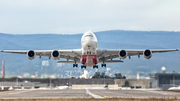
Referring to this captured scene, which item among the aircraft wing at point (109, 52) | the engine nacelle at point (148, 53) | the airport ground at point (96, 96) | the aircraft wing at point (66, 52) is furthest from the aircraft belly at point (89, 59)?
the engine nacelle at point (148, 53)

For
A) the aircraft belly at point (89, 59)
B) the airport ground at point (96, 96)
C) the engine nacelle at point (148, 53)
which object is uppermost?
the engine nacelle at point (148, 53)

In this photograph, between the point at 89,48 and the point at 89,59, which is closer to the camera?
the point at 89,48

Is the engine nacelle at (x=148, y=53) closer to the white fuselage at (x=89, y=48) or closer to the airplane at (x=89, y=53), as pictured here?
the airplane at (x=89, y=53)

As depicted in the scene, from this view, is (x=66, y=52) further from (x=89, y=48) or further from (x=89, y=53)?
(x=89, y=48)

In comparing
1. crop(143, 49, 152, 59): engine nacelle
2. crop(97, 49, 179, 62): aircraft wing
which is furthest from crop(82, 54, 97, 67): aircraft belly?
crop(143, 49, 152, 59): engine nacelle

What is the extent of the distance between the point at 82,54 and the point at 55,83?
246 ft

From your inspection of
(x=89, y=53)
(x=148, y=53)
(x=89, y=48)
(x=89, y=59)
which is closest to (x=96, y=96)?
(x=89, y=53)

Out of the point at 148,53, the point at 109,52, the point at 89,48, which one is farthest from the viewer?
the point at 109,52

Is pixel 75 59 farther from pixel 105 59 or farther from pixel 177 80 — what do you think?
pixel 177 80

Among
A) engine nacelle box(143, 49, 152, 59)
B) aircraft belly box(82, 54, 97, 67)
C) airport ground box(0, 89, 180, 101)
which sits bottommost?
airport ground box(0, 89, 180, 101)

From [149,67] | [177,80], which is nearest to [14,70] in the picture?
[149,67]

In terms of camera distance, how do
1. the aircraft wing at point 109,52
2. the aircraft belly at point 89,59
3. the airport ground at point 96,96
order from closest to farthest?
1. the airport ground at point 96,96
2. the aircraft belly at point 89,59
3. the aircraft wing at point 109,52

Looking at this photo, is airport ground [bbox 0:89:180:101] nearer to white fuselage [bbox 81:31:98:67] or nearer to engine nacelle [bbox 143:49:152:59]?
white fuselage [bbox 81:31:98:67]

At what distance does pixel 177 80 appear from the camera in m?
90.4
